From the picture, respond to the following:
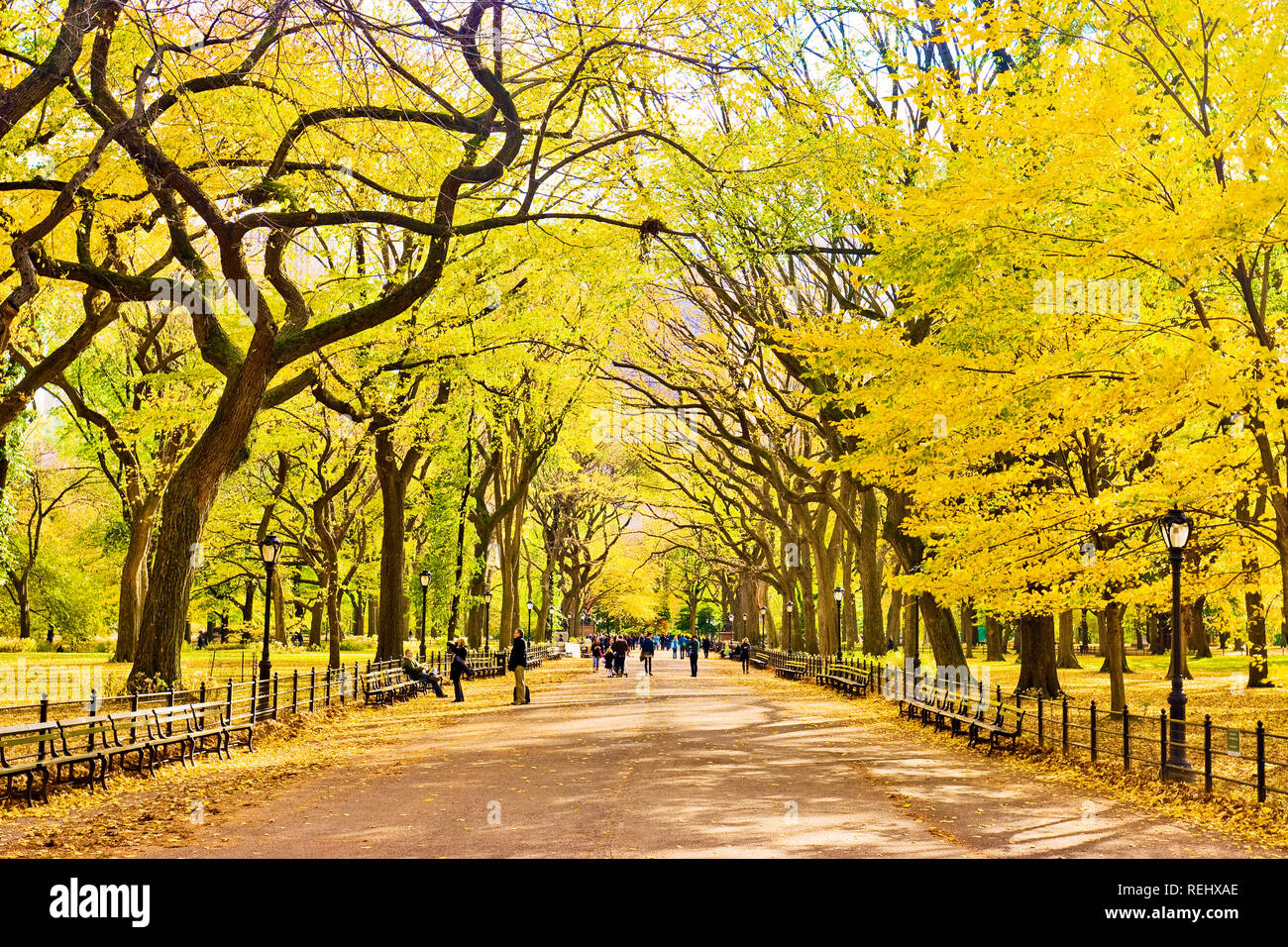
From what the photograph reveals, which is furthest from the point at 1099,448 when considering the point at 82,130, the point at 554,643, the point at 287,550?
the point at 554,643

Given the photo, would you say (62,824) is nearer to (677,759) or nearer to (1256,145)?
(677,759)

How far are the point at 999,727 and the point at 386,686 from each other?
1602 centimetres

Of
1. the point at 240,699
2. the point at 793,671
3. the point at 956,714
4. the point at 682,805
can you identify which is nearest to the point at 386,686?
the point at 240,699

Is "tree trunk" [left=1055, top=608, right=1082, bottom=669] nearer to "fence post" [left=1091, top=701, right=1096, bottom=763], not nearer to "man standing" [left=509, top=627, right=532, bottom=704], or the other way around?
"man standing" [left=509, top=627, right=532, bottom=704]

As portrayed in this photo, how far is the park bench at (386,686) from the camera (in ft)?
91.7

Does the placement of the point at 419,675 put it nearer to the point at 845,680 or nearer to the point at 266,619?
the point at 266,619

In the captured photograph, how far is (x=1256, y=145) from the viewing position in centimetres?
1366

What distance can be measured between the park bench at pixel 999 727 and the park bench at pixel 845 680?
40.8 ft

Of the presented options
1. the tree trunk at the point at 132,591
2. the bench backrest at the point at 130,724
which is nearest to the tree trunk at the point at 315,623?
the tree trunk at the point at 132,591

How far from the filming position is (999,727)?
1853 cm

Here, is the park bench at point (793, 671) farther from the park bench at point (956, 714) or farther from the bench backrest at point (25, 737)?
the bench backrest at point (25, 737)

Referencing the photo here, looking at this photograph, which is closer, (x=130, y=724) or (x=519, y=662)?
(x=130, y=724)

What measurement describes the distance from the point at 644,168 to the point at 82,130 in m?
10.3

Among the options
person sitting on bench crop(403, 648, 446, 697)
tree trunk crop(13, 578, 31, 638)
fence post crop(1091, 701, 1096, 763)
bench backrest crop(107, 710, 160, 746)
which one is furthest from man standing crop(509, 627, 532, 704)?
tree trunk crop(13, 578, 31, 638)
